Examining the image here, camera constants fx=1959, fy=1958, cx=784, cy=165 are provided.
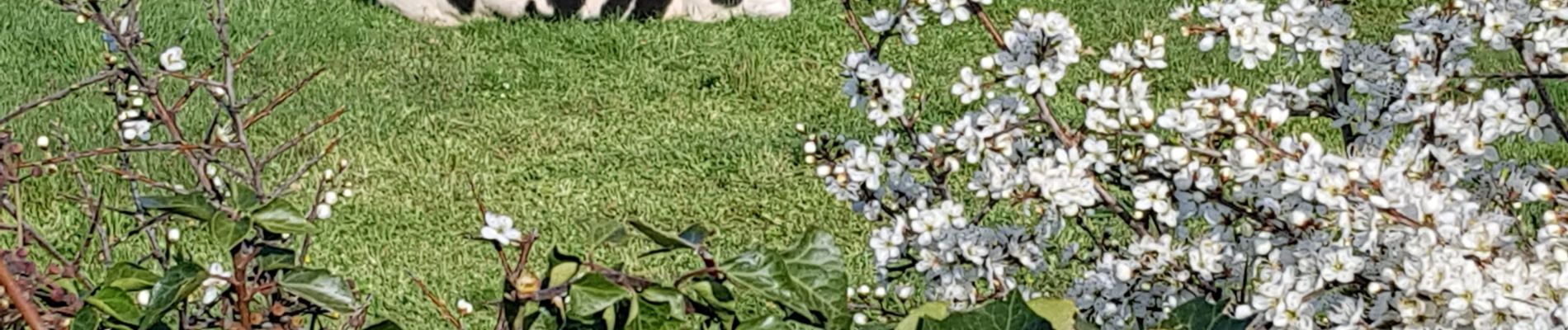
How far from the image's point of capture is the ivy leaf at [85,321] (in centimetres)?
170

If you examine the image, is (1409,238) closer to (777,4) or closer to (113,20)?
(113,20)

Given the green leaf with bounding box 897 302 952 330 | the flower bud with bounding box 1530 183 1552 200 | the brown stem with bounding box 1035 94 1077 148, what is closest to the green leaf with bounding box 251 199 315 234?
the green leaf with bounding box 897 302 952 330

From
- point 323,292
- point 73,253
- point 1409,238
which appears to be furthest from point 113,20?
point 73,253

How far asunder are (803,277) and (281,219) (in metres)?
0.50

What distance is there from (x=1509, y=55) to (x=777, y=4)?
2428 millimetres

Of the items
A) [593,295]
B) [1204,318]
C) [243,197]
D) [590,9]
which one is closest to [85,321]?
[243,197]

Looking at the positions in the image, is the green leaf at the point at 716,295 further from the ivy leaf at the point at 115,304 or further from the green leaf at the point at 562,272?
the ivy leaf at the point at 115,304

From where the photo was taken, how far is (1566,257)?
179 cm

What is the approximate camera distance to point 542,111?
5.57m

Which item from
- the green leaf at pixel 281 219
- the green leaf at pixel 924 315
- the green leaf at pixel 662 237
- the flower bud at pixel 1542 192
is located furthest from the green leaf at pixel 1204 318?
the green leaf at pixel 281 219

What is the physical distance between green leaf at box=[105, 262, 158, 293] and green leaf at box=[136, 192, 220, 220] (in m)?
0.06

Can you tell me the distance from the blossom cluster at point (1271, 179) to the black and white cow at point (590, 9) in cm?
433

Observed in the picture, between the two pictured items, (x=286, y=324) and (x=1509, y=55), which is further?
(x=1509, y=55)

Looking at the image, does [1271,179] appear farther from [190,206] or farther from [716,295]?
[190,206]
